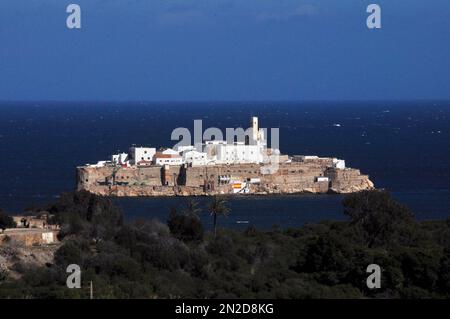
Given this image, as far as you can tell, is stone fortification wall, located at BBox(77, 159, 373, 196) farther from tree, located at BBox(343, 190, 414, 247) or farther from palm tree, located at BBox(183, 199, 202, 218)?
tree, located at BBox(343, 190, 414, 247)

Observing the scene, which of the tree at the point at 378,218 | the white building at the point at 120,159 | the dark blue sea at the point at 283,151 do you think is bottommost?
the dark blue sea at the point at 283,151

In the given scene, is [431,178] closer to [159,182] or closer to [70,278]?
[159,182]

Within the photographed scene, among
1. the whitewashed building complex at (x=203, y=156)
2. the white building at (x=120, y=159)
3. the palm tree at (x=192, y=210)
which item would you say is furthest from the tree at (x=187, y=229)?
the white building at (x=120, y=159)

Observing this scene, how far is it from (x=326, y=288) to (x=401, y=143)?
74740 mm

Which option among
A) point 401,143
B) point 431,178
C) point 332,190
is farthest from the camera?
point 401,143

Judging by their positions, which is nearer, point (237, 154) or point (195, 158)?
point (195, 158)

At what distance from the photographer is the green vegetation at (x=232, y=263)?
21.4 m

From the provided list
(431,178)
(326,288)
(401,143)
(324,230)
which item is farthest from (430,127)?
(326,288)

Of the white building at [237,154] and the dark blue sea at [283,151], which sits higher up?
the white building at [237,154]

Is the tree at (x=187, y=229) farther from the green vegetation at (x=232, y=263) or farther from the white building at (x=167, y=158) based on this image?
Result: the white building at (x=167, y=158)

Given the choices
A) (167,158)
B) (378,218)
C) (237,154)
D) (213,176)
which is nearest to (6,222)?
(378,218)

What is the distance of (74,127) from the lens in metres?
122

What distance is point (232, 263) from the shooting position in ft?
81.5

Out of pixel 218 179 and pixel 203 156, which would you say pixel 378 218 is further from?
pixel 203 156
